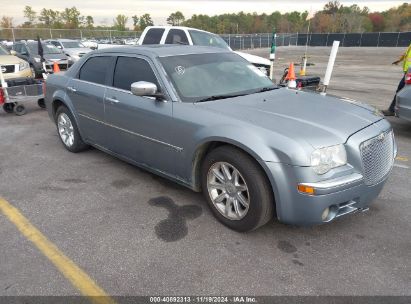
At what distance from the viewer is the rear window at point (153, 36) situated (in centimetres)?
1027

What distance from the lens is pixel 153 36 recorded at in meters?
10.4

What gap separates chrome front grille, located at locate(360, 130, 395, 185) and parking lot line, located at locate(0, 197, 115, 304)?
2294 millimetres

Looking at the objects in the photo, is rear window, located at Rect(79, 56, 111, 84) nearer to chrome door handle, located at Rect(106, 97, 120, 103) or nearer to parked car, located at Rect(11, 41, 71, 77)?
chrome door handle, located at Rect(106, 97, 120, 103)

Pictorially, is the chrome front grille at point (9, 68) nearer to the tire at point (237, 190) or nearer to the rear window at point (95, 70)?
the rear window at point (95, 70)

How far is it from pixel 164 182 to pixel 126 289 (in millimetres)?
1952

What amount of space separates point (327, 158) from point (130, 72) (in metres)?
2.57

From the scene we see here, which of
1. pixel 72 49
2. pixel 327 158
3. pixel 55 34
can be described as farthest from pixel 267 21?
pixel 327 158

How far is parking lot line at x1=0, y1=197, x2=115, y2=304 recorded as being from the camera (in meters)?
2.53

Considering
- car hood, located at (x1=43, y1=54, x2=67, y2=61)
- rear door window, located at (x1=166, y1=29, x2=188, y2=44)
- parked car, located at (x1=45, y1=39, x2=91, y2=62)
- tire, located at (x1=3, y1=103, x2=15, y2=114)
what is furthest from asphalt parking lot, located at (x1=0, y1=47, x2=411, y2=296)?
parked car, located at (x1=45, y1=39, x2=91, y2=62)

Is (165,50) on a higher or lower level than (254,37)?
higher

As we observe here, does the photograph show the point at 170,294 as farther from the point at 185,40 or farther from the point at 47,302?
the point at 185,40

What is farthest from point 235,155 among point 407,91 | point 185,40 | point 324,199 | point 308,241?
point 185,40

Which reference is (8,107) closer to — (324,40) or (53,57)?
(53,57)

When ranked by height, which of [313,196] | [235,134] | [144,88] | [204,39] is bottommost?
[313,196]
